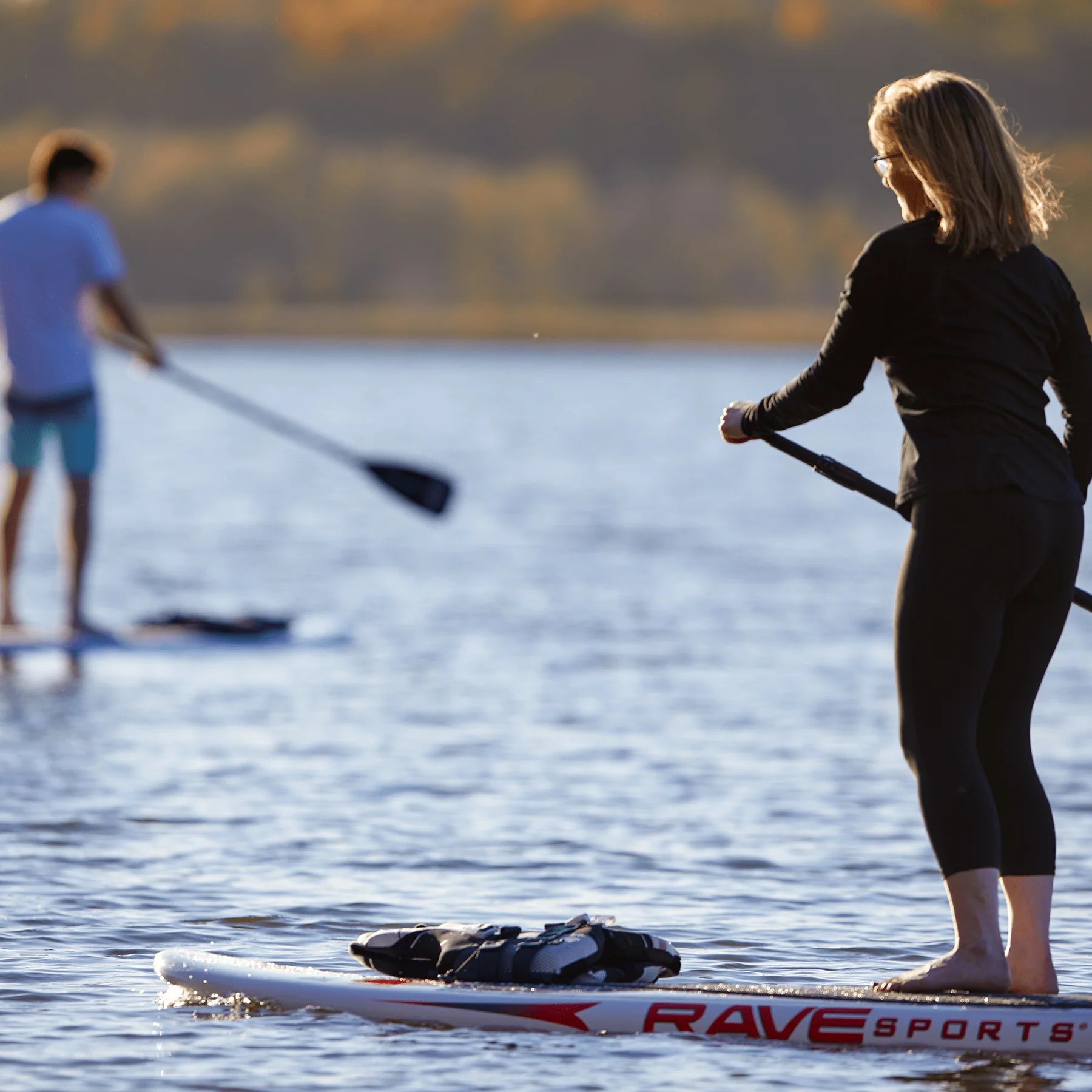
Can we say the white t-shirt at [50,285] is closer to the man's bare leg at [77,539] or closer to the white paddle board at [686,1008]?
the man's bare leg at [77,539]

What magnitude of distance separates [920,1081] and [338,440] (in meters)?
47.1

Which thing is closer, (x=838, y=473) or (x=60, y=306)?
(x=838, y=473)

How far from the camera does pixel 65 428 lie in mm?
10195

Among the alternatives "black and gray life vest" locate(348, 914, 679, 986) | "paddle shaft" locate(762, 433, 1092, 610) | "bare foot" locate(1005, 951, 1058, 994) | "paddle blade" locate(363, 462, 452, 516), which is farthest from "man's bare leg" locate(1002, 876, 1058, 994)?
"paddle blade" locate(363, 462, 452, 516)

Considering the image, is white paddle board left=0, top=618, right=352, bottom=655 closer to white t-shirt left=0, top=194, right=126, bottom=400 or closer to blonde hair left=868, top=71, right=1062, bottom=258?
white t-shirt left=0, top=194, right=126, bottom=400

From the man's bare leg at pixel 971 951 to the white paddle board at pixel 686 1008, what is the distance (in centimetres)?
3

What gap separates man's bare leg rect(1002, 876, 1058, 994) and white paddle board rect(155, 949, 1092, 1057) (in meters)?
0.08

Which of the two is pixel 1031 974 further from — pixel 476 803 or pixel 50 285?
pixel 50 285

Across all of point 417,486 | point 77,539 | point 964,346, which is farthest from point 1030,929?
point 417,486

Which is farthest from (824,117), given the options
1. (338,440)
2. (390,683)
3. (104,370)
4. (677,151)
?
(390,683)

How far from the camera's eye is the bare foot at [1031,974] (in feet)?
15.3

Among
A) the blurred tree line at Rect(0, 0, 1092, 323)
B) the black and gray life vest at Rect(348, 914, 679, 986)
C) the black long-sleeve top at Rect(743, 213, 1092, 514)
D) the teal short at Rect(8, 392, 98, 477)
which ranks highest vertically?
the blurred tree line at Rect(0, 0, 1092, 323)

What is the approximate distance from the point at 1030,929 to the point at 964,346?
119 cm

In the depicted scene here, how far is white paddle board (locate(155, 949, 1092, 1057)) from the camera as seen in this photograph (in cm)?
454
